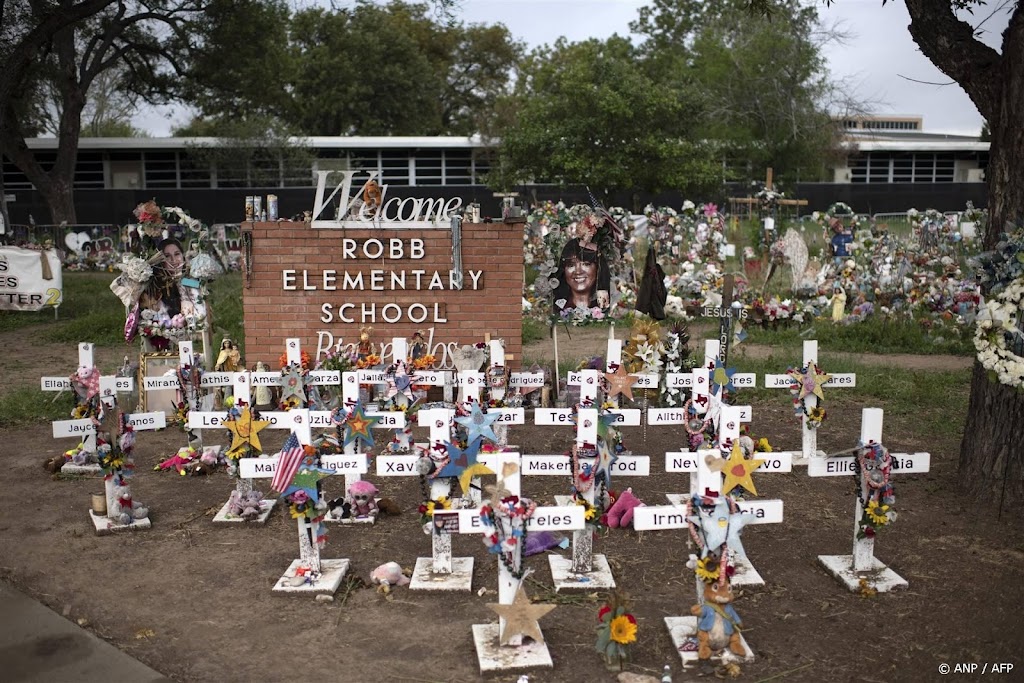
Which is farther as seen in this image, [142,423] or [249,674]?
[142,423]

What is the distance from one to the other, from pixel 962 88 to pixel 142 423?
26.1 ft

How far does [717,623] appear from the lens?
226 inches

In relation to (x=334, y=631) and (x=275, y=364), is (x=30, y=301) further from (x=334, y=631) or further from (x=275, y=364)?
(x=334, y=631)

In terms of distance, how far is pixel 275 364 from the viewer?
38.5 ft

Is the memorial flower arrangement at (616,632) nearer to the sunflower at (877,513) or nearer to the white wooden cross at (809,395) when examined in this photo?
the sunflower at (877,513)

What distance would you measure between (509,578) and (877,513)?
2.66 m

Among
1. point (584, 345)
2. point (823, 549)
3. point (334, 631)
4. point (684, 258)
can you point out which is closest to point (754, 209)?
point (684, 258)

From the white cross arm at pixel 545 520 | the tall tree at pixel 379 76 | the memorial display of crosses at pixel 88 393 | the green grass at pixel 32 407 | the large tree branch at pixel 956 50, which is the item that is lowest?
the green grass at pixel 32 407

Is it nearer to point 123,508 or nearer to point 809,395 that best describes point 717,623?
point 809,395

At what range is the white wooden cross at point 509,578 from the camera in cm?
567

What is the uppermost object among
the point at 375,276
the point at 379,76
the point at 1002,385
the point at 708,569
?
the point at 379,76

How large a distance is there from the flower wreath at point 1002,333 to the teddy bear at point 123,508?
268 inches

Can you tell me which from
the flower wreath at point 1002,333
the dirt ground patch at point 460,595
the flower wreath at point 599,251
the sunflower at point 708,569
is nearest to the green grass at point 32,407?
the dirt ground patch at point 460,595

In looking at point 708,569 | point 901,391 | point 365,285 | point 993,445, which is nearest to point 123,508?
point 365,285
